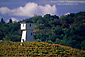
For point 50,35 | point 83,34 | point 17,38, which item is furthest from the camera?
point 50,35

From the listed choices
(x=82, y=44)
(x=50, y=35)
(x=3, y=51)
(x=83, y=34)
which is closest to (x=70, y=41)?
(x=82, y=44)

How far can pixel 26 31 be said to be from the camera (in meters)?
43.4

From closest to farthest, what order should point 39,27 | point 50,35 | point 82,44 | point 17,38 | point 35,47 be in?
point 35,47 < point 82,44 < point 17,38 < point 50,35 < point 39,27

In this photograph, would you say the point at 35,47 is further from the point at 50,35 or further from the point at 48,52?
the point at 50,35

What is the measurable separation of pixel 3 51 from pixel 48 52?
8734 mm

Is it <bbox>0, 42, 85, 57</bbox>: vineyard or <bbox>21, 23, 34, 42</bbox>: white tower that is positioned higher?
<bbox>21, 23, 34, 42</bbox>: white tower

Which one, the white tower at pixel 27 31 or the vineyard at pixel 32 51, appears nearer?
the vineyard at pixel 32 51

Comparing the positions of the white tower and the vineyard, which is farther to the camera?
the white tower

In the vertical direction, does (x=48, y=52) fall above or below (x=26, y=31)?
below

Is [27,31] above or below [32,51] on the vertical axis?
above

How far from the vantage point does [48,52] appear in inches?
1534

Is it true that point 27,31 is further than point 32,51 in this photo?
Yes

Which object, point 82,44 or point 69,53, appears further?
point 82,44

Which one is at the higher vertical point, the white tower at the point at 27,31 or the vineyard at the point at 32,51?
the white tower at the point at 27,31
